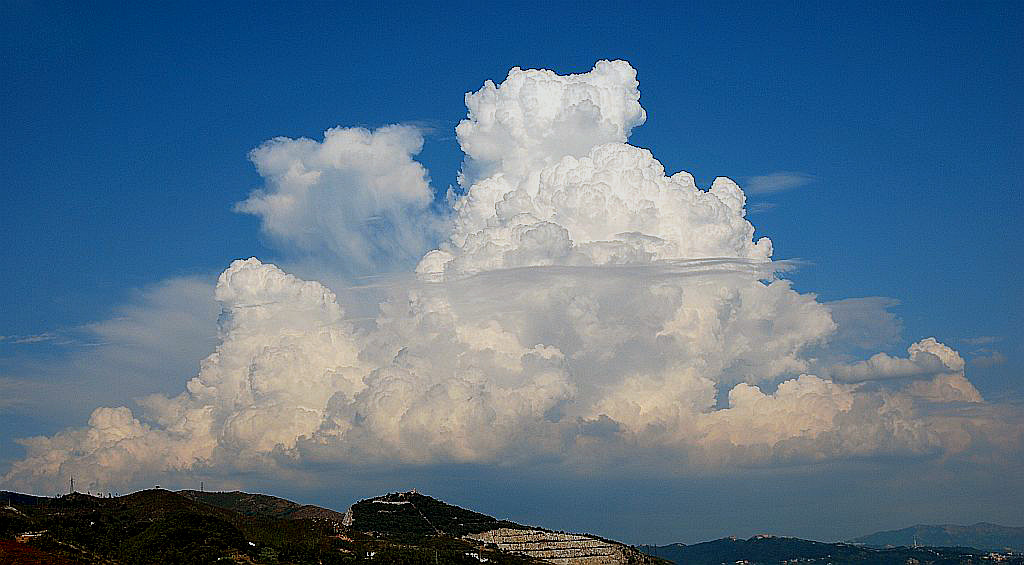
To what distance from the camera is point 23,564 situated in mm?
195625
